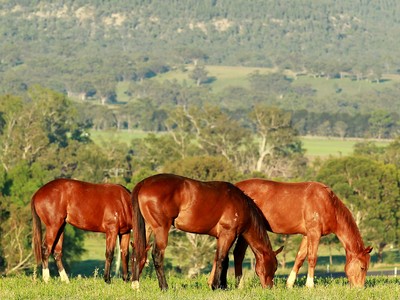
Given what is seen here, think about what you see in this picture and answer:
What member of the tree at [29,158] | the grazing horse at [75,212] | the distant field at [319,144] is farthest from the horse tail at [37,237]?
the distant field at [319,144]

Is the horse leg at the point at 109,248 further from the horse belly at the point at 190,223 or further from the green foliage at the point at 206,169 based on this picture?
the green foliage at the point at 206,169

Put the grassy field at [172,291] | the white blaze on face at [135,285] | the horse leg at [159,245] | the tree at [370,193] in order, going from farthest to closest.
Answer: the tree at [370,193], the white blaze on face at [135,285], the horse leg at [159,245], the grassy field at [172,291]

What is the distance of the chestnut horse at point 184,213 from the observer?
14758mm

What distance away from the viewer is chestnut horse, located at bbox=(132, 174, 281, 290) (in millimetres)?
14758

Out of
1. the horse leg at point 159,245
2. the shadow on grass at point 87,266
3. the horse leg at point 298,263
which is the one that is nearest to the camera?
the horse leg at point 159,245

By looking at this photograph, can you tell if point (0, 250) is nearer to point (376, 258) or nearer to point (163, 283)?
point (376, 258)

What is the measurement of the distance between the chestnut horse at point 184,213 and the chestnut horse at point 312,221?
1216 millimetres

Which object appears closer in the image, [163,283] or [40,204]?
[163,283]

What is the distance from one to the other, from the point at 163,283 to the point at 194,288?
593mm

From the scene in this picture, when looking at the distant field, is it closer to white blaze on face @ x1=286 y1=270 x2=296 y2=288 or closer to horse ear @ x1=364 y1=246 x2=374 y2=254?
white blaze on face @ x1=286 y1=270 x2=296 y2=288

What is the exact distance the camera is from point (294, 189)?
16.6 meters

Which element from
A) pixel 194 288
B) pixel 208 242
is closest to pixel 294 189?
pixel 194 288

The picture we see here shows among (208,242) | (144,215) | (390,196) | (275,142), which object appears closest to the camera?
(144,215)

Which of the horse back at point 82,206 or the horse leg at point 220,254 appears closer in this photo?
the horse leg at point 220,254
